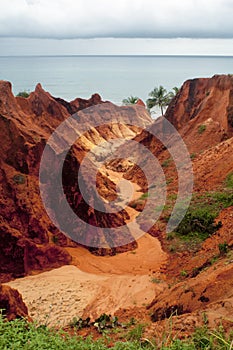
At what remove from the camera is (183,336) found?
607 centimetres

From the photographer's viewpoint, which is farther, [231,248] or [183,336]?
[231,248]

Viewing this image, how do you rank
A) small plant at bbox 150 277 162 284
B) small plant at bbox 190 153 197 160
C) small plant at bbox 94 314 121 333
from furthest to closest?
small plant at bbox 190 153 197 160
small plant at bbox 150 277 162 284
small plant at bbox 94 314 121 333

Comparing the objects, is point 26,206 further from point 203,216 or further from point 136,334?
point 203,216

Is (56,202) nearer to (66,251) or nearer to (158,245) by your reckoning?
(66,251)

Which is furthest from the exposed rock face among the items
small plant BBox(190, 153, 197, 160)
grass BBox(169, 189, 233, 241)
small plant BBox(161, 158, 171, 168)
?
small plant BBox(161, 158, 171, 168)

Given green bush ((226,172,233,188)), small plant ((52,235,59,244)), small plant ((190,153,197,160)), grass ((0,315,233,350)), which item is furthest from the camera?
small plant ((190,153,197,160))

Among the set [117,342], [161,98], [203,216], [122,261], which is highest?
[161,98]

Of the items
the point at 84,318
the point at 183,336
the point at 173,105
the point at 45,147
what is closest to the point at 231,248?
the point at 84,318

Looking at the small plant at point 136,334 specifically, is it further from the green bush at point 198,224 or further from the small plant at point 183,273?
the green bush at point 198,224

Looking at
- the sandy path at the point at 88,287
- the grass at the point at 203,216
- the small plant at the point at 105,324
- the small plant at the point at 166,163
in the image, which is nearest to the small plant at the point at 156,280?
the sandy path at the point at 88,287

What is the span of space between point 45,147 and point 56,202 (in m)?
2.29

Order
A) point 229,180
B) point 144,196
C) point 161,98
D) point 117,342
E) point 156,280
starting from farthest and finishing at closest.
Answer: point 161,98, point 144,196, point 229,180, point 156,280, point 117,342

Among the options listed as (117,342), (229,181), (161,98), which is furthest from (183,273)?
(161,98)

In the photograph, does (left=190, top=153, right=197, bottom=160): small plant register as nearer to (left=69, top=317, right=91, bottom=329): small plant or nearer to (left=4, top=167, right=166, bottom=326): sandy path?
(left=4, top=167, right=166, bottom=326): sandy path
